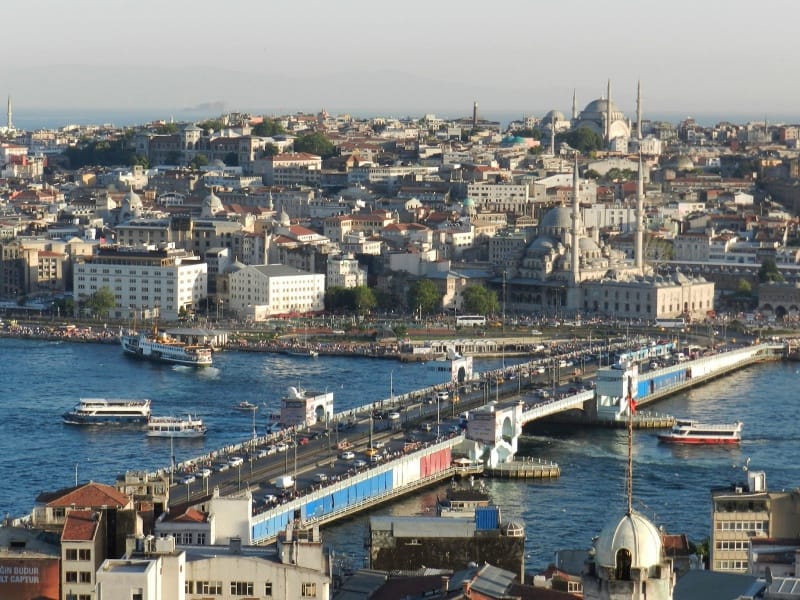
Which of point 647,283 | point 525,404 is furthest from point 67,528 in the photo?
point 647,283

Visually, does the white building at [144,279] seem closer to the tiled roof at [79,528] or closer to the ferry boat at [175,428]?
the ferry boat at [175,428]

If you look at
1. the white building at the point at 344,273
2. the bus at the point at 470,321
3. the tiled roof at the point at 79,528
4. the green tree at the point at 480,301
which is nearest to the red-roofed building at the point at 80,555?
the tiled roof at the point at 79,528

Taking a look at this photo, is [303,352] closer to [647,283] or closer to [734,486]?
[647,283]

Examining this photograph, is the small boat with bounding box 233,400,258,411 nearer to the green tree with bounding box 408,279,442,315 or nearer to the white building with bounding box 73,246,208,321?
the white building with bounding box 73,246,208,321

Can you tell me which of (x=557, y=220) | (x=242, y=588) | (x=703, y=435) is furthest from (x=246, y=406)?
(x=557, y=220)

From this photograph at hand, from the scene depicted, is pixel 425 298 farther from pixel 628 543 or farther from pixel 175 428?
pixel 628 543
